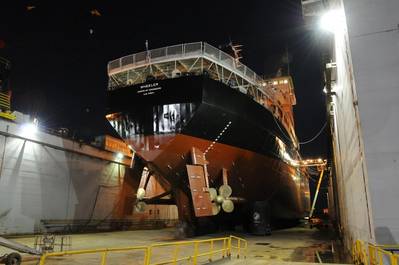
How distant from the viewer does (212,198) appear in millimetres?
14625

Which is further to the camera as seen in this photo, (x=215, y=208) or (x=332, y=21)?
(x=215, y=208)

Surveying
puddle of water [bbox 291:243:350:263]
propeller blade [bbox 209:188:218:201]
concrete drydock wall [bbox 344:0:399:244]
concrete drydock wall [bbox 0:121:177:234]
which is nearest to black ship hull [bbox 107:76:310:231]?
propeller blade [bbox 209:188:218:201]

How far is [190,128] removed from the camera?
14570 mm

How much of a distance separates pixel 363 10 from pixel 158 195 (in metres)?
13.1

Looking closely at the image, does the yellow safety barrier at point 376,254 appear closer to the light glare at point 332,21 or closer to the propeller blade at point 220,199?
the light glare at point 332,21

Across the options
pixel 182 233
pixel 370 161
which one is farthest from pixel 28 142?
pixel 370 161

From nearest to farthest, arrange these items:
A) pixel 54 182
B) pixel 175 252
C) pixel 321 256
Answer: pixel 175 252, pixel 321 256, pixel 54 182

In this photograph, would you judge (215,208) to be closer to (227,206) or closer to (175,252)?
(227,206)

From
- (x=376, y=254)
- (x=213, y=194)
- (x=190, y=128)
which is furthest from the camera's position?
(x=213, y=194)

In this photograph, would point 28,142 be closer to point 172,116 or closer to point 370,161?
point 172,116

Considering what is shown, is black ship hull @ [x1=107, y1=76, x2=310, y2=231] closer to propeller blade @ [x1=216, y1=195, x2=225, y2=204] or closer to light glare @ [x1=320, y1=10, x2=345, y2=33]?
propeller blade @ [x1=216, y1=195, x2=225, y2=204]

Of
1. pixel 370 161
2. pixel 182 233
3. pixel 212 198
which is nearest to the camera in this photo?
pixel 370 161

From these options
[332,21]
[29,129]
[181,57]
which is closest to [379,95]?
[332,21]

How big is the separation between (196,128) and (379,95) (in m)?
9.17
